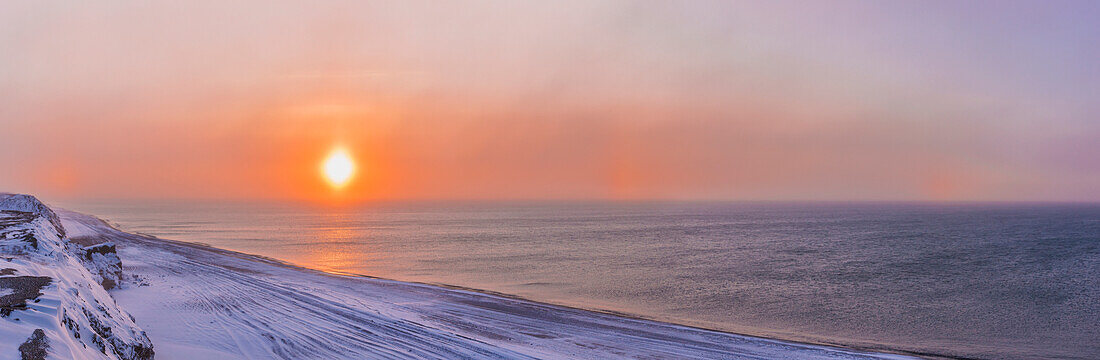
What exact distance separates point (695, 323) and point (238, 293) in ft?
69.2

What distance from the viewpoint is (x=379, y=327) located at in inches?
746

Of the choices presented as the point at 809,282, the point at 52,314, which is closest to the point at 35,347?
the point at 52,314

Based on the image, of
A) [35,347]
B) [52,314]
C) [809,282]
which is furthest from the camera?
[809,282]

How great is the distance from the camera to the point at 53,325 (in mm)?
8516

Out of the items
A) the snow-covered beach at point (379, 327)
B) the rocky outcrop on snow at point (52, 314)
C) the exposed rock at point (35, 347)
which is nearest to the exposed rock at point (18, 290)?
the rocky outcrop on snow at point (52, 314)

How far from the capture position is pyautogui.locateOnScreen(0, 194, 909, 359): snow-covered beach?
15.6 meters

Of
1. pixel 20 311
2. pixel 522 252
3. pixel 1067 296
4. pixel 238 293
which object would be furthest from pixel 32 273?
pixel 1067 296

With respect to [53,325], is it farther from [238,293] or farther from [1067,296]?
[1067,296]

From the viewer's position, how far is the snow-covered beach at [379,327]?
15.6m

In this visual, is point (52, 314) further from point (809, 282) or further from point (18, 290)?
point (809, 282)

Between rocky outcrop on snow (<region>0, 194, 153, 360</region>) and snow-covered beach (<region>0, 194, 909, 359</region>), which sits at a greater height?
rocky outcrop on snow (<region>0, 194, 153, 360</region>)

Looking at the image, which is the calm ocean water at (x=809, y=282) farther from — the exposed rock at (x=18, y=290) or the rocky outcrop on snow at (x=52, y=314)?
the exposed rock at (x=18, y=290)

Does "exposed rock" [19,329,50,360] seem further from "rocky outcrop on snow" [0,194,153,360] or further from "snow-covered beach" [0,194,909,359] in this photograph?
"snow-covered beach" [0,194,909,359]

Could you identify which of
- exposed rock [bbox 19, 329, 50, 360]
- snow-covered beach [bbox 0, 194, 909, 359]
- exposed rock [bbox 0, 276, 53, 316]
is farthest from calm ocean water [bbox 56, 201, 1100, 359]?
exposed rock [bbox 19, 329, 50, 360]
